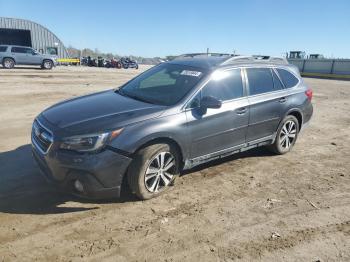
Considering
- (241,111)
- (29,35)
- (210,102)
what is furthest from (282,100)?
(29,35)

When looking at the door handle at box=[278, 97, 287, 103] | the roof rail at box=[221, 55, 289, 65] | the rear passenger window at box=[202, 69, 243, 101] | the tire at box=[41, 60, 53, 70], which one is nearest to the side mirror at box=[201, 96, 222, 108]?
the rear passenger window at box=[202, 69, 243, 101]

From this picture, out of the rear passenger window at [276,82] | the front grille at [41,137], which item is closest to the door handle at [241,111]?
the rear passenger window at [276,82]

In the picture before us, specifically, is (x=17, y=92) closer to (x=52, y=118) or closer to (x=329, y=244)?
(x=52, y=118)

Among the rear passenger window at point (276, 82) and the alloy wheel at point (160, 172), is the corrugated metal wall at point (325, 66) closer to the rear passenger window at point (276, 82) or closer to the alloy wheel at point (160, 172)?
the rear passenger window at point (276, 82)

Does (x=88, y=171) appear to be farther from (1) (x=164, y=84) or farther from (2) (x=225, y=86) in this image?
(2) (x=225, y=86)

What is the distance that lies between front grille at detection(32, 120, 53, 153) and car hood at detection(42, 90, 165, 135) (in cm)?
13

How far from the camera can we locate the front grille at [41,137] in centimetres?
427

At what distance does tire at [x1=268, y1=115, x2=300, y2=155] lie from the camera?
6541 millimetres

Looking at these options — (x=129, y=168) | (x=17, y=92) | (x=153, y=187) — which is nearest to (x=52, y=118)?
(x=129, y=168)

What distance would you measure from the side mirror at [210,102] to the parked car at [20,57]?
91.2 feet

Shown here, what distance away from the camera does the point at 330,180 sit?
5688 mm

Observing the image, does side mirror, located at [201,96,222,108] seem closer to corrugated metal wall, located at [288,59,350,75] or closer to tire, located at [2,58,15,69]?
tire, located at [2,58,15,69]

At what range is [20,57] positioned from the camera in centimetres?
2952

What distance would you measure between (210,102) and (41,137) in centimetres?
223
